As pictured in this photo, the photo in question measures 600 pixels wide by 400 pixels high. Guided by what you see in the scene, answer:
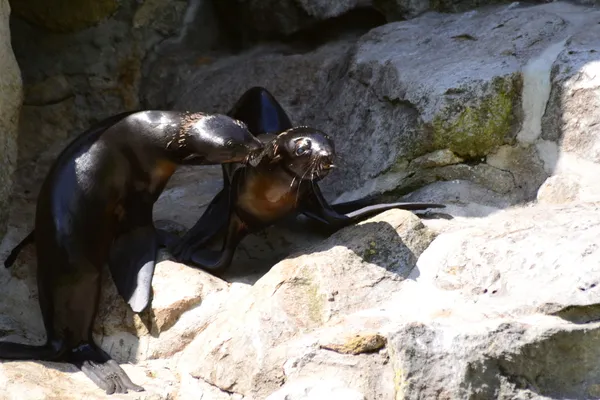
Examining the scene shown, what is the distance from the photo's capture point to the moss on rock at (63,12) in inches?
223

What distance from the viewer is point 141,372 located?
3.75 m

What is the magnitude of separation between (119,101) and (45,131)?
0.48 m

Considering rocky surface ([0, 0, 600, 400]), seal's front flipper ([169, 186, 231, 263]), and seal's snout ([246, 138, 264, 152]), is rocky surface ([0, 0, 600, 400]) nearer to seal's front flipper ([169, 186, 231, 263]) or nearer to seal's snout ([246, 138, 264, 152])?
seal's front flipper ([169, 186, 231, 263])

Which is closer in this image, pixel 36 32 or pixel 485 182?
pixel 485 182

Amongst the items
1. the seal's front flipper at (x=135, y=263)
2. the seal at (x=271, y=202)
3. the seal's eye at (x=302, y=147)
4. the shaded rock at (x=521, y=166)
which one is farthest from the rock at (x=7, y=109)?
the shaded rock at (x=521, y=166)

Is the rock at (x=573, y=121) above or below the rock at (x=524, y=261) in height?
above

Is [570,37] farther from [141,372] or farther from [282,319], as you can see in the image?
[141,372]

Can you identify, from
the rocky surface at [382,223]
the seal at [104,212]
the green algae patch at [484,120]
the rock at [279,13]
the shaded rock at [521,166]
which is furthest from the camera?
the rock at [279,13]

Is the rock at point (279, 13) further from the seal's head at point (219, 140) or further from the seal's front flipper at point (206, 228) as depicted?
the seal's head at point (219, 140)

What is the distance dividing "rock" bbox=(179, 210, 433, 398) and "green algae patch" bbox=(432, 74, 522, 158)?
0.63 meters

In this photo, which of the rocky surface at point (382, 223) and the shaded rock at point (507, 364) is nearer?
the shaded rock at point (507, 364)

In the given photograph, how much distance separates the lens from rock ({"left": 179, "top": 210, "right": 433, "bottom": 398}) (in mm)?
3457

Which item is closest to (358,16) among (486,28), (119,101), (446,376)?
(486,28)

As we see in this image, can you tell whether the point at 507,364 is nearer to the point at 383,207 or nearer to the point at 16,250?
the point at 383,207
